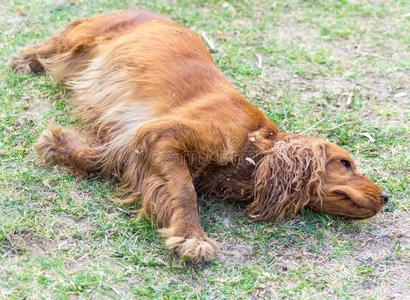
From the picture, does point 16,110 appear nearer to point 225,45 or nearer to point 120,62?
point 120,62

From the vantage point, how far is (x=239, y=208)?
380 centimetres

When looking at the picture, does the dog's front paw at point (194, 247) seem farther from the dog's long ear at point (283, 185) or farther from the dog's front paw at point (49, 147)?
the dog's front paw at point (49, 147)

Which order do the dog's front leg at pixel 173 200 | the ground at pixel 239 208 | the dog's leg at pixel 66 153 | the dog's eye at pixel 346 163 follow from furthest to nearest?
1. the dog's leg at pixel 66 153
2. the dog's eye at pixel 346 163
3. the dog's front leg at pixel 173 200
4. the ground at pixel 239 208

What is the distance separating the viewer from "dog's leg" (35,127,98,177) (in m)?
3.93

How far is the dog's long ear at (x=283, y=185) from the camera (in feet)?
12.0

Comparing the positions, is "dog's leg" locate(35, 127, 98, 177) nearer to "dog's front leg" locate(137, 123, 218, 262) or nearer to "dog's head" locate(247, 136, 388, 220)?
"dog's front leg" locate(137, 123, 218, 262)

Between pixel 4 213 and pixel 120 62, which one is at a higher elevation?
pixel 120 62

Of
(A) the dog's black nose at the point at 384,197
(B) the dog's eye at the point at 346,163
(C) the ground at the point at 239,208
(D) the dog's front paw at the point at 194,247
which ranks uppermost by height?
(B) the dog's eye at the point at 346,163

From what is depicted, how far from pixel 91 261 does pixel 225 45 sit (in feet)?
9.41

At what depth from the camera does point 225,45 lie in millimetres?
5664

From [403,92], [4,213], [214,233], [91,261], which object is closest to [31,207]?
[4,213]

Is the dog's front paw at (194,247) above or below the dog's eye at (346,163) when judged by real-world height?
below

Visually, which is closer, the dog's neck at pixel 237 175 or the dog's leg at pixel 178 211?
the dog's leg at pixel 178 211

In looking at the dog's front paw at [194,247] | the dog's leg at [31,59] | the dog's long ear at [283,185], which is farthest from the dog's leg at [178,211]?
the dog's leg at [31,59]
